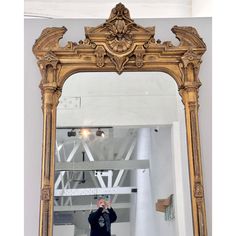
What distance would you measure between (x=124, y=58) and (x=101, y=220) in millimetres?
602

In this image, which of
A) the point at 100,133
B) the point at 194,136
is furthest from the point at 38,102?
the point at 194,136

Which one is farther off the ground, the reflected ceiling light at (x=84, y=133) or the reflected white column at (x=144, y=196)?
the reflected ceiling light at (x=84, y=133)

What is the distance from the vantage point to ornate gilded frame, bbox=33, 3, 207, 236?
1.50m

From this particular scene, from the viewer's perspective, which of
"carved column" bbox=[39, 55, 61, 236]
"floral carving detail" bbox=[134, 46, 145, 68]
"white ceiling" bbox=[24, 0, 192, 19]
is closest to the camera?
"carved column" bbox=[39, 55, 61, 236]

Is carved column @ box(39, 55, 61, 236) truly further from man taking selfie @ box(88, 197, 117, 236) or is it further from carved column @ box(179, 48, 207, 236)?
carved column @ box(179, 48, 207, 236)

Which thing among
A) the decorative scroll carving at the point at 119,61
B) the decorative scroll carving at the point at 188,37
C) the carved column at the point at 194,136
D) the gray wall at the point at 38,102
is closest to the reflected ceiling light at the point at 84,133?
the gray wall at the point at 38,102

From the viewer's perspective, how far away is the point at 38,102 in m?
1.54

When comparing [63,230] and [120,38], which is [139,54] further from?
[63,230]

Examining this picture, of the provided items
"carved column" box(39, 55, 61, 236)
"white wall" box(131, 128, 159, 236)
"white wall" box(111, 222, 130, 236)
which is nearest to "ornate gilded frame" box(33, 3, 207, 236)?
"carved column" box(39, 55, 61, 236)

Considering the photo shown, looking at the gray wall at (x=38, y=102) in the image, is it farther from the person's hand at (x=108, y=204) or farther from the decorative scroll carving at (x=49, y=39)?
the person's hand at (x=108, y=204)

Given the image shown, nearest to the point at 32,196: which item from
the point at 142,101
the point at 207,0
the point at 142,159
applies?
the point at 142,159

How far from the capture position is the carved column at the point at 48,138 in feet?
4.67

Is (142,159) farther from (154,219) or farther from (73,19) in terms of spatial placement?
(73,19)

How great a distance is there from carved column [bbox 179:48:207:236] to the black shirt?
0.30m
